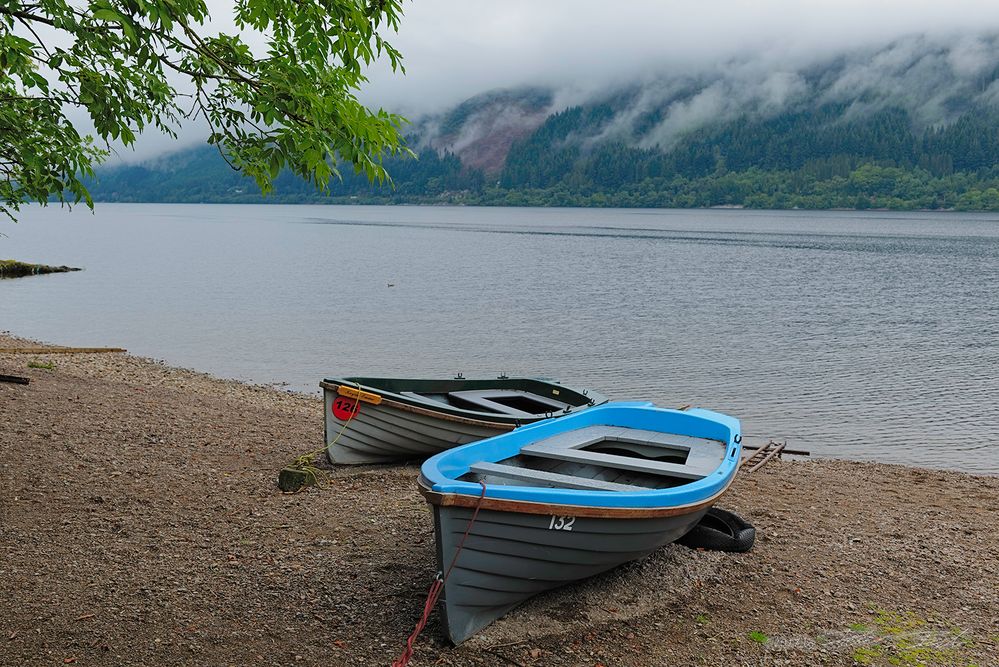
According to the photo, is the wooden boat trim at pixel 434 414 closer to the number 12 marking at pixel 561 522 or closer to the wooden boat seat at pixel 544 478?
the wooden boat seat at pixel 544 478

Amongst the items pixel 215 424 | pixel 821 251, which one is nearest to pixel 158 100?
pixel 215 424

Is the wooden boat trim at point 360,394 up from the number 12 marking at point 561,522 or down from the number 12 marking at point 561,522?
down

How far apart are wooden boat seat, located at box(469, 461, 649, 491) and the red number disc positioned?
13.7 feet

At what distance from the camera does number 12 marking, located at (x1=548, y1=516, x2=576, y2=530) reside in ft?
22.9

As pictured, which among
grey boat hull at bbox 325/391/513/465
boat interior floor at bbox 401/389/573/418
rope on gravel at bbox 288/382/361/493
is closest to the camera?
rope on gravel at bbox 288/382/361/493

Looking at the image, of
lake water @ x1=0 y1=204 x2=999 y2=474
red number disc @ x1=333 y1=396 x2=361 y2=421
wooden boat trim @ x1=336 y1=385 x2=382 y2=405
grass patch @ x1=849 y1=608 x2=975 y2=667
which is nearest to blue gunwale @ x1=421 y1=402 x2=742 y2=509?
grass patch @ x1=849 y1=608 x2=975 y2=667

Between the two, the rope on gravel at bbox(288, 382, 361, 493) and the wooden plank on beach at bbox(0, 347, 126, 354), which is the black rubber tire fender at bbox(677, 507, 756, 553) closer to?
the rope on gravel at bbox(288, 382, 361, 493)

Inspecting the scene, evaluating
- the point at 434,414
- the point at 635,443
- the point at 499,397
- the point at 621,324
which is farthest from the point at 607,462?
the point at 621,324

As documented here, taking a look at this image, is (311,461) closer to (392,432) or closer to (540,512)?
(392,432)

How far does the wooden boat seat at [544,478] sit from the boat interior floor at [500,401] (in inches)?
185

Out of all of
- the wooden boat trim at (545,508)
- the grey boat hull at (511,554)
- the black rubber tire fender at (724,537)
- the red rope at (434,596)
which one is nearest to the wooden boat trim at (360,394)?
the black rubber tire fender at (724,537)

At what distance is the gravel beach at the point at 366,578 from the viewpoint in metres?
7.05

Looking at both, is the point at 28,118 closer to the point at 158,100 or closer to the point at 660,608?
the point at 158,100

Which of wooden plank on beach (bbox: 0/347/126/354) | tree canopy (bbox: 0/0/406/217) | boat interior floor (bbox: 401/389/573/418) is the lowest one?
wooden plank on beach (bbox: 0/347/126/354)
